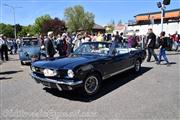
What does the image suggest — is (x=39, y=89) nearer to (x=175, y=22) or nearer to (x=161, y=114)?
(x=161, y=114)

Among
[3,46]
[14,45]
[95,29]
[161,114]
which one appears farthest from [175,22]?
[95,29]

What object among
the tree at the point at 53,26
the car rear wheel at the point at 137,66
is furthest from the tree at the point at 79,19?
the car rear wheel at the point at 137,66

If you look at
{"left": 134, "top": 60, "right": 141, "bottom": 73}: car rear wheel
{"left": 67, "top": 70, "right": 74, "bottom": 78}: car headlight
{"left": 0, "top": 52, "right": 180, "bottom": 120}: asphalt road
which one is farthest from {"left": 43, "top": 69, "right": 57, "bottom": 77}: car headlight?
{"left": 134, "top": 60, "right": 141, "bottom": 73}: car rear wheel

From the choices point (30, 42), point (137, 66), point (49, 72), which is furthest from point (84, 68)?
point (30, 42)

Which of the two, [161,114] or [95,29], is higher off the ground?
[95,29]

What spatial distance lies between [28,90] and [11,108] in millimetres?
1574

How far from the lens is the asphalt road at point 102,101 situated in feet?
16.3

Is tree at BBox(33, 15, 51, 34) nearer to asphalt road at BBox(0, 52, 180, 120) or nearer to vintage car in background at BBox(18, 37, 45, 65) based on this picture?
vintage car in background at BBox(18, 37, 45, 65)

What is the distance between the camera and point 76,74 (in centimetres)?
581

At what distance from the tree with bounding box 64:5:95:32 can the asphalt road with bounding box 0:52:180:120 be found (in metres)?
72.9

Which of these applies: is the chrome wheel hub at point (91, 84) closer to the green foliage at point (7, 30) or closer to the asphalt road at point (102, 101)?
the asphalt road at point (102, 101)

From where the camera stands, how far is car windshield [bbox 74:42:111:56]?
749 centimetres

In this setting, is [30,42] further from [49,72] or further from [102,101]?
[102,101]

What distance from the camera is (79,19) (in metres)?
80.6
